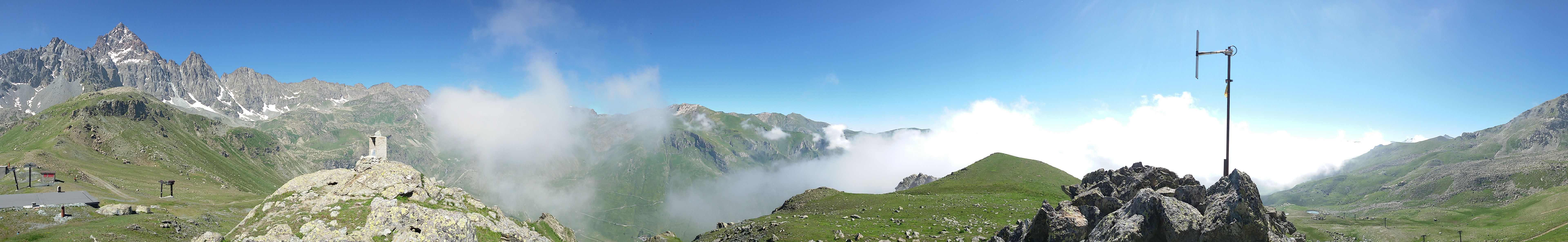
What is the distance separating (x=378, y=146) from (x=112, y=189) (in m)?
96.3

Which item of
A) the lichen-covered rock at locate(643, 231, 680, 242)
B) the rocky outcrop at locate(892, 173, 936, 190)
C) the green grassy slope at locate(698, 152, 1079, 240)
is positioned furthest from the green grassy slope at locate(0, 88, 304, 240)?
the rocky outcrop at locate(892, 173, 936, 190)

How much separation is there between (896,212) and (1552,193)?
28582 centimetres

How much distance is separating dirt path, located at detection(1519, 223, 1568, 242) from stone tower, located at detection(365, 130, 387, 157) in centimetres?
21025

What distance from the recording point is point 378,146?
161 ft

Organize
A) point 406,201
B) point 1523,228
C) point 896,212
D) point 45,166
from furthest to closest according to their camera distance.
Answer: point 1523,228, point 45,166, point 896,212, point 406,201

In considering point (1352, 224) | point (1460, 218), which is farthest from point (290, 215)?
point (1460, 218)

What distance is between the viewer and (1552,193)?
185 meters

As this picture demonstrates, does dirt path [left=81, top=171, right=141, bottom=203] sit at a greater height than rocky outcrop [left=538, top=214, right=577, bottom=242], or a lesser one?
lesser

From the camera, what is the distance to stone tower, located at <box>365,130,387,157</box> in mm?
48125

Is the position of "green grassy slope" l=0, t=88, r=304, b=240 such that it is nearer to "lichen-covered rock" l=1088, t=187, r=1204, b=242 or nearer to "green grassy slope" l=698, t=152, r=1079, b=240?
"green grassy slope" l=698, t=152, r=1079, b=240

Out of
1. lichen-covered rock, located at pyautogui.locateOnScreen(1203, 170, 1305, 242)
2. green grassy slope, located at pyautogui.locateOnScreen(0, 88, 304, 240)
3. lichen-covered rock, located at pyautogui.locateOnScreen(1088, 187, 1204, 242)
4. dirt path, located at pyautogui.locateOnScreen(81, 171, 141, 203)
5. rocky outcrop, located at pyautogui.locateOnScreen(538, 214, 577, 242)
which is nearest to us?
lichen-covered rock, located at pyautogui.locateOnScreen(1203, 170, 1305, 242)

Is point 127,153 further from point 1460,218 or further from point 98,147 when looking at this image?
point 1460,218

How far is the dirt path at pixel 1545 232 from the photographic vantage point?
112500 millimetres

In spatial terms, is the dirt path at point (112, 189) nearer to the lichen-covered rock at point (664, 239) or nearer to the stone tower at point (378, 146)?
the stone tower at point (378, 146)
